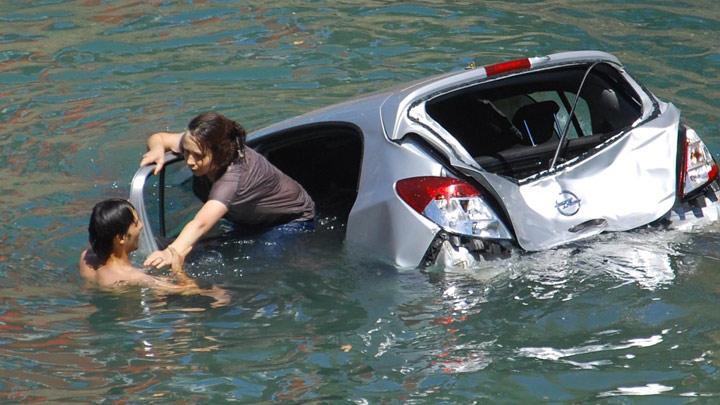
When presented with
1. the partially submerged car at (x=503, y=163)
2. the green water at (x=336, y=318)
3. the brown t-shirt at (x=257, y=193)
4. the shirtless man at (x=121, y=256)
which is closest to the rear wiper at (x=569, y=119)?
the partially submerged car at (x=503, y=163)

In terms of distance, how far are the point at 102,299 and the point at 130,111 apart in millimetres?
4732

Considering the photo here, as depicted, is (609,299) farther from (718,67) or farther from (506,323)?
(718,67)

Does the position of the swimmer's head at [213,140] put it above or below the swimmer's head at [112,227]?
above

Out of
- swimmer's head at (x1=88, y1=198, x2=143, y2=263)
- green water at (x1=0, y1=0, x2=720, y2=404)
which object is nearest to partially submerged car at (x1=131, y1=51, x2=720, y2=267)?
green water at (x1=0, y1=0, x2=720, y2=404)

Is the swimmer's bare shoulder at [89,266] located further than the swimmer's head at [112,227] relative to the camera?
Yes

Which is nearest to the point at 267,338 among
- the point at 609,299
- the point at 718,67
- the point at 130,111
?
the point at 609,299

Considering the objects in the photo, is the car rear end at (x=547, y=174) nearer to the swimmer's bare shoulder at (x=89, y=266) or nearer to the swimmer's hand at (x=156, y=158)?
the swimmer's hand at (x=156, y=158)

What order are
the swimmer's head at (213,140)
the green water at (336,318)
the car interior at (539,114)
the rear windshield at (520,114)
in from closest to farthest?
the green water at (336,318)
the swimmer's head at (213,140)
the car interior at (539,114)
the rear windshield at (520,114)

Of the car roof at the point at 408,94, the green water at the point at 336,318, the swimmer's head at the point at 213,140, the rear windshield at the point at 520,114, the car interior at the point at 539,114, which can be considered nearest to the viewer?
the green water at the point at 336,318

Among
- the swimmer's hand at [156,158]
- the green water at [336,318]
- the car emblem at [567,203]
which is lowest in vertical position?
the green water at [336,318]

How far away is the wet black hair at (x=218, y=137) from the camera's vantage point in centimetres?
664

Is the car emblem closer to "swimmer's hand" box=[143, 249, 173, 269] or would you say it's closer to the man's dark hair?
"swimmer's hand" box=[143, 249, 173, 269]

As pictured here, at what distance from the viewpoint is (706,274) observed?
6.11 metres

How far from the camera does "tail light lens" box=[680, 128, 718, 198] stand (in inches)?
254
